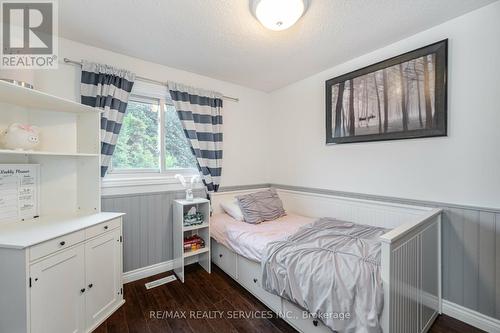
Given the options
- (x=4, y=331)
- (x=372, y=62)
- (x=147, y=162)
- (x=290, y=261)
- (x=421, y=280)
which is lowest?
(x=4, y=331)

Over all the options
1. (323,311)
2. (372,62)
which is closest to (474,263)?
(323,311)

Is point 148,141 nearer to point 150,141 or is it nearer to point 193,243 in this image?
point 150,141

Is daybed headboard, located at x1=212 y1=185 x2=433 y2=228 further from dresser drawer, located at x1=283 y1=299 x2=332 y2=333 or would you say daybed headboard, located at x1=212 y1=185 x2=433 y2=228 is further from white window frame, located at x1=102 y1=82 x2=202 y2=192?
dresser drawer, located at x1=283 y1=299 x2=332 y2=333

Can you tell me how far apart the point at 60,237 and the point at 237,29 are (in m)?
2.05

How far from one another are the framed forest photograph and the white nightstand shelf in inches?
69.5

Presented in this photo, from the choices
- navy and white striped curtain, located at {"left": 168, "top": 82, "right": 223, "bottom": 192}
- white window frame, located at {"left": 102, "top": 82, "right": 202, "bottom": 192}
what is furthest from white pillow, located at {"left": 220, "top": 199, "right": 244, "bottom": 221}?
white window frame, located at {"left": 102, "top": 82, "right": 202, "bottom": 192}

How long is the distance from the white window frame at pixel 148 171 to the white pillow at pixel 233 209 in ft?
2.08

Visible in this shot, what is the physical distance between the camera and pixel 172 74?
257cm

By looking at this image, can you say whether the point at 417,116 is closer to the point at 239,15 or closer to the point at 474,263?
the point at 474,263

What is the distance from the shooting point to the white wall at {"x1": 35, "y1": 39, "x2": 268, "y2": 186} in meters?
1.97

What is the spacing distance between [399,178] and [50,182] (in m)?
3.18

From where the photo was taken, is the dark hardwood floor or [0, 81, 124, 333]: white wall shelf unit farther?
the dark hardwood floor

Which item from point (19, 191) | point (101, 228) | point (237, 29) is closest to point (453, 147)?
point (237, 29)

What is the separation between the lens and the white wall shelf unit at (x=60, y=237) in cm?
124
